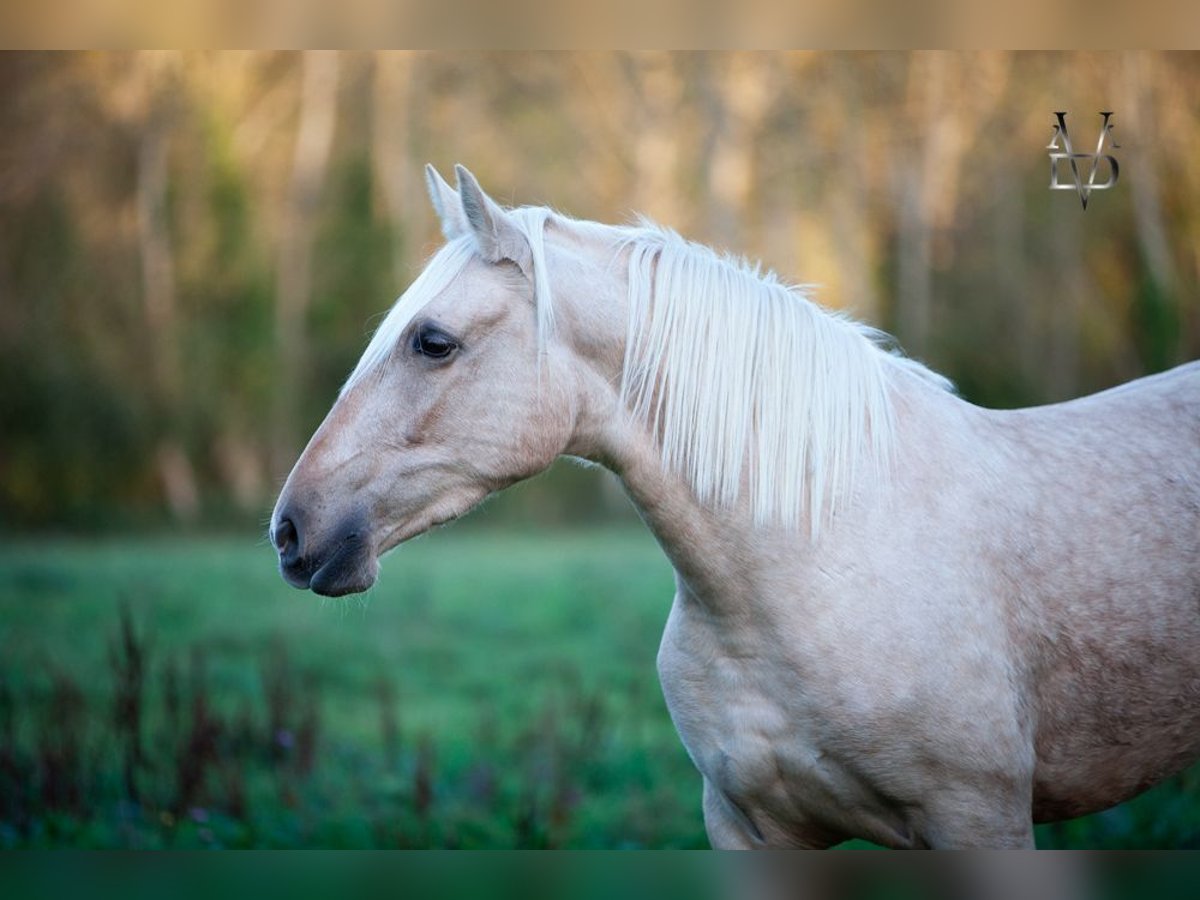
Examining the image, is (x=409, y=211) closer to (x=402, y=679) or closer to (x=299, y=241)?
(x=299, y=241)

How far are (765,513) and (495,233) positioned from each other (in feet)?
2.37

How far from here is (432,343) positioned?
83.5 inches

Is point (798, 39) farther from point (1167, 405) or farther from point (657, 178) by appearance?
point (1167, 405)

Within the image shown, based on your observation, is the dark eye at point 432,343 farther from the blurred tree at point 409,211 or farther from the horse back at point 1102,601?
the blurred tree at point 409,211

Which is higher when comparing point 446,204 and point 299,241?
point 299,241

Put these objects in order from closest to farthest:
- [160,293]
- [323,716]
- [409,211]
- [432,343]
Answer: [432,343]
[323,716]
[160,293]
[409,211]

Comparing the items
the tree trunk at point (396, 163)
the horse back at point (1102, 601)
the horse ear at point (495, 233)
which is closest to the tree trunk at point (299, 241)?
the tree trunk at point (396, 163)

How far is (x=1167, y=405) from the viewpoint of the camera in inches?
102

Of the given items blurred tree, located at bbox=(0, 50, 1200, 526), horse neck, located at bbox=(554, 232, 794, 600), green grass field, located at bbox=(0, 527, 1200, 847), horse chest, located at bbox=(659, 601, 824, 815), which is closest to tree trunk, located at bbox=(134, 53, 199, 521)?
blurred tree, located at bbox=(0, 50, 1200, 526)

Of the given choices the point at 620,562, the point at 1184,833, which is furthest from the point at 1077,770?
the point at 620,562

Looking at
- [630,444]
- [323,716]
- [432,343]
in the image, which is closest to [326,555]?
[432,343]

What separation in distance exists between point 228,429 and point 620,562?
1.48 metres

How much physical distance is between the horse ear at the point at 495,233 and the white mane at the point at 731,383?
0.07ft

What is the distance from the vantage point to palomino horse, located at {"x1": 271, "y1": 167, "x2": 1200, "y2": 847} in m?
2.13
